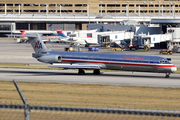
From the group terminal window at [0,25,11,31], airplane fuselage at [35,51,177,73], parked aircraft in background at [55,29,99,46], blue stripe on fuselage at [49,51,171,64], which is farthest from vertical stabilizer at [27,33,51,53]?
terminal window at [0,25,11,31]

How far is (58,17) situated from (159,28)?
245 feet

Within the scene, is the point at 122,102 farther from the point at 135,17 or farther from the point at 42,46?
the point at 135,17

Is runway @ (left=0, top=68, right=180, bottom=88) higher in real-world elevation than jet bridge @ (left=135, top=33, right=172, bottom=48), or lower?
lower

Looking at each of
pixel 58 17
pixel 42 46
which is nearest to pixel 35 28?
pixel 58 17

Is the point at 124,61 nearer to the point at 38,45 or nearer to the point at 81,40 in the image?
the point at 38,45

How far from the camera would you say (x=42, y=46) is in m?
45.8

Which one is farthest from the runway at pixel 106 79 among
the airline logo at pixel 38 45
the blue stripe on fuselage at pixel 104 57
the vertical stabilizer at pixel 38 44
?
the airline logo at pixel 38 45

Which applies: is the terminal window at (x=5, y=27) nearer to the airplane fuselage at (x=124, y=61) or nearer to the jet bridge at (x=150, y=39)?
the jet bridge at (x=150, y=39)

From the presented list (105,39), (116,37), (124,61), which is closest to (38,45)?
(124,61)

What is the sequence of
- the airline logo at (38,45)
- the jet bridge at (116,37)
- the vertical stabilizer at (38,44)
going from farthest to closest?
1. the jet bridge at (116,37)
2. the airline logo at (38,45)
3. the vertical stabilizer at (38,44)

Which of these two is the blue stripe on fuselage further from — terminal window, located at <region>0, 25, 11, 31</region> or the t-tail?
terminal window, located at <region>0, 25, 11, 31</region>

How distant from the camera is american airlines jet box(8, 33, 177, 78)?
1543 inches

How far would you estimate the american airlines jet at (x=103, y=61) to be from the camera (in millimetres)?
39188

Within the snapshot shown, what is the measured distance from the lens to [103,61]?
41.6 meters
